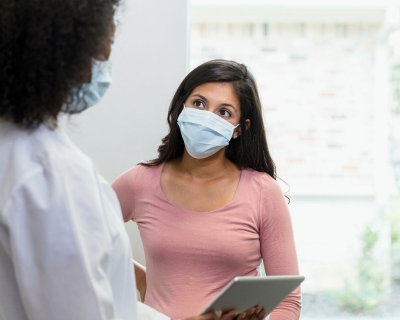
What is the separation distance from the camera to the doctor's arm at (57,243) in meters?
0.86

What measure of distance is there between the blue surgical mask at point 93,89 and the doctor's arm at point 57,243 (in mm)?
134

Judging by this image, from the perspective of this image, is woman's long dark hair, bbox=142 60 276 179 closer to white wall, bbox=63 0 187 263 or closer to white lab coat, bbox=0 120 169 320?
white wall, bbox=63 0 187 263

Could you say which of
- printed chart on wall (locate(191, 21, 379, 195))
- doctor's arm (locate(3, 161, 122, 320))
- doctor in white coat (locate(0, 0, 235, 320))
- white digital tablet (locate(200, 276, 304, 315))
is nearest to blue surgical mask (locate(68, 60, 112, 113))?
doctor in white coat (locate(0, 0, 235, 320))

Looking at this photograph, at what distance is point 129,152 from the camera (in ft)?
6.98

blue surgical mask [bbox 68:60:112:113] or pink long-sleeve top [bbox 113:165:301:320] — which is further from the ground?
blue surgical mask [bbox 68:60:112:113]

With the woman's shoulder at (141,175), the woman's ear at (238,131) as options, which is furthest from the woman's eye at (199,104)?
the woman's shoulder at (141,175)

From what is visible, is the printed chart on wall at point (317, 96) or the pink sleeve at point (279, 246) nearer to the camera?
the pink sleeve at point (279, 246)

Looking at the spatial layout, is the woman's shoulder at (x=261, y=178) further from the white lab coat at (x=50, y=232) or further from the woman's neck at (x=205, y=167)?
the white lab coat at (x=50, y=232)

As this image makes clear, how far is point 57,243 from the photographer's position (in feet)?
2.85

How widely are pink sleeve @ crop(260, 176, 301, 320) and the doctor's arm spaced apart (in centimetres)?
91

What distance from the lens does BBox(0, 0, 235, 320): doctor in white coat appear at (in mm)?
868

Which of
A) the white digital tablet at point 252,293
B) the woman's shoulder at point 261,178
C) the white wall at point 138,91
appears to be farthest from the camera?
the white wall at point 138,91

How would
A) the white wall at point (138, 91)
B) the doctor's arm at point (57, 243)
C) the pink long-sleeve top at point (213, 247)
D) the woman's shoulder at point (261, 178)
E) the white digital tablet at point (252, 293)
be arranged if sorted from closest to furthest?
the doctor's arm at point (57, 243), the white digital tablet at point (252, 293), the pink long-sleeve top at point (213, 247), the woman's shoulder at point (261, 178), the white wall at point (138, 91)

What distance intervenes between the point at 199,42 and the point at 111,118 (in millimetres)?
1589
